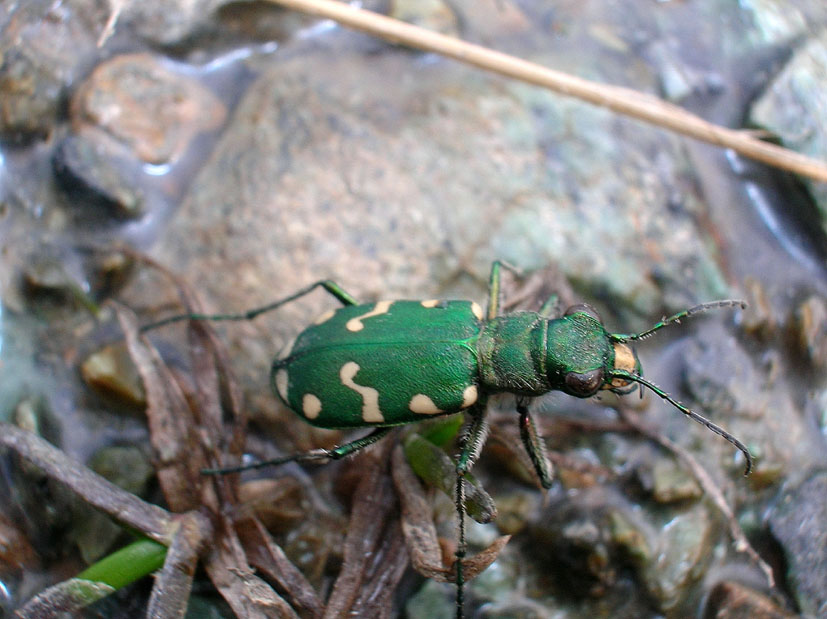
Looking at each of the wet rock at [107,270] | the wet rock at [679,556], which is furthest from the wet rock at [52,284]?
the wet rock at [679,556]

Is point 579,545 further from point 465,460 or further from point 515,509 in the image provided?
point 465,460

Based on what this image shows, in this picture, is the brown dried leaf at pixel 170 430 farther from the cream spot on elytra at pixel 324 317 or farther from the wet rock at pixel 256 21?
the wet rock at pixel 256 21

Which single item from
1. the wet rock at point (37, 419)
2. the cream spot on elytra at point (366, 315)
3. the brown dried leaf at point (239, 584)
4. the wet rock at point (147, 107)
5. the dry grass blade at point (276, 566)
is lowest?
the dry grass blade at point (276, 566)

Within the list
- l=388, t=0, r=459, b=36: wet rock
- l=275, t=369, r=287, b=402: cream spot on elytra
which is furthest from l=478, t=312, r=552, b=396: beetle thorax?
l=388, t=0, r=459, b=36: wet rock

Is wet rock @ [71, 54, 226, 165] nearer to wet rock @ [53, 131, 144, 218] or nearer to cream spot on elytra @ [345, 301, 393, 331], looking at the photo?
wet rock @ [53, 131, 144, 218]

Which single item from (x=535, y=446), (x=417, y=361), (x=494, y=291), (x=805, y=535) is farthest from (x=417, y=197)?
(x=805, y=535)

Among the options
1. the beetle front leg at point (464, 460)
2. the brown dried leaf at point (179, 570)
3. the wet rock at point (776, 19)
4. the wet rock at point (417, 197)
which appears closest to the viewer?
the brown dried leaf at point (179, 570)

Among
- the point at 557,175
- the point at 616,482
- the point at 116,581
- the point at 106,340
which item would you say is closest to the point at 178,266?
the point at 106,340
